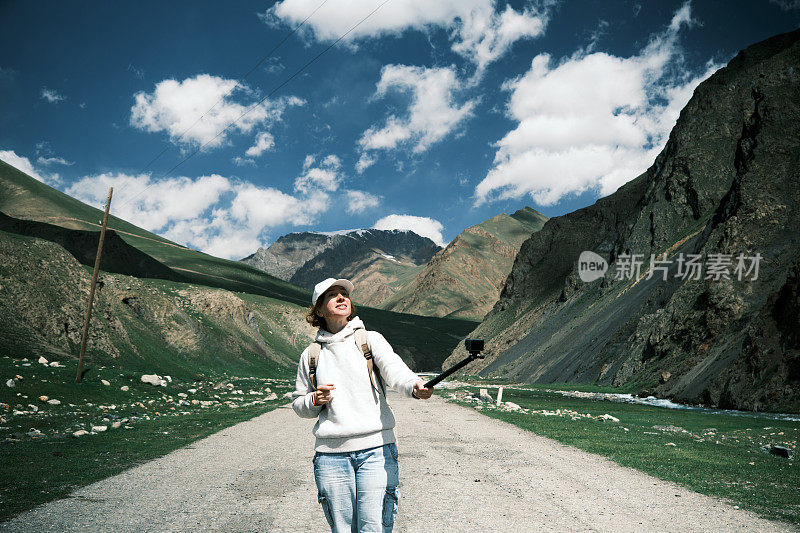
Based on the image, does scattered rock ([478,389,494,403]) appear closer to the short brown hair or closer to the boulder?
the boulder

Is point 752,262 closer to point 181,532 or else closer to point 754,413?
point 754,413

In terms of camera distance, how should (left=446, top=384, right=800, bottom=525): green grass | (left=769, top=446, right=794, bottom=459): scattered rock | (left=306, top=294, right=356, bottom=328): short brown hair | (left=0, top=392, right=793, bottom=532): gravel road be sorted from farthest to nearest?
(left=769, top=446, right=794, bottom=459): scattered rock
(left=446, top=384, right=800, bottom=525): green grass
(left=0, top=392, right=793, bottom=532): gravel road
(left=306, top=294, right=356, bottom=328): short brown hair

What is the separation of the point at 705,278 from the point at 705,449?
35.4 m

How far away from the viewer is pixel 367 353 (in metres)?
4.62

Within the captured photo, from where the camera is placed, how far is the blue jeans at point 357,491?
442cm

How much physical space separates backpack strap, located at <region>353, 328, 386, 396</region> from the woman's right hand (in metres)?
0.35

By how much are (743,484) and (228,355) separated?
6280cm

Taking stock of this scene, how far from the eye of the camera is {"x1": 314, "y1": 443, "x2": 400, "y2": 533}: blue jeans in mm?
4418

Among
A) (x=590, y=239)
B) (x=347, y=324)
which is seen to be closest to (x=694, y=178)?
(x=590, y=239)

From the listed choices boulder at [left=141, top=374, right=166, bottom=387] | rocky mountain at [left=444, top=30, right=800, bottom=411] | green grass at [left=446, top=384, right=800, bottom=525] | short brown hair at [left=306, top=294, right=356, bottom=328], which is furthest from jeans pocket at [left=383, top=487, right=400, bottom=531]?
rocky mountain at [left=444, top=30, right=800, bottom=411]

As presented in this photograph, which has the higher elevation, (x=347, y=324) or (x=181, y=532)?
(x=347, y=324)

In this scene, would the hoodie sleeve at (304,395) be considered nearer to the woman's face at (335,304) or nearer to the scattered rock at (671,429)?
the woman's face at (335,304)

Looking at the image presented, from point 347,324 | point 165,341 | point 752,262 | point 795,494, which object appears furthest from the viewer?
point 165,341

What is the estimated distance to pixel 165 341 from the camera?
54031mm
